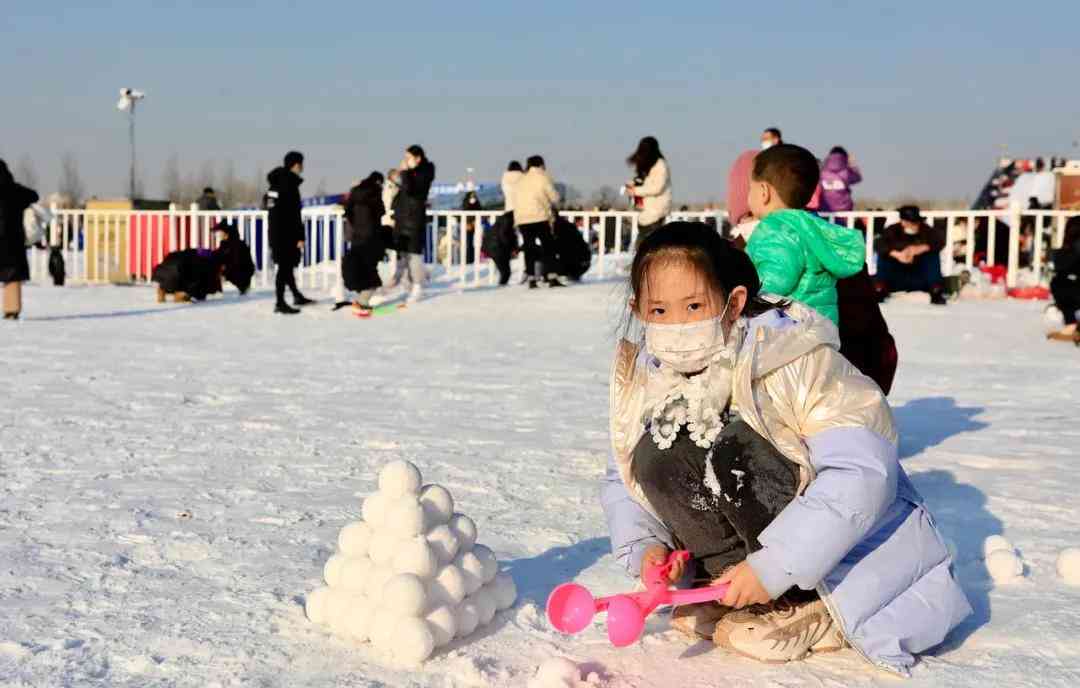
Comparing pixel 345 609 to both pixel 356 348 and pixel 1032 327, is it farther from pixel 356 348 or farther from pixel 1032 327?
pixel 1032 327

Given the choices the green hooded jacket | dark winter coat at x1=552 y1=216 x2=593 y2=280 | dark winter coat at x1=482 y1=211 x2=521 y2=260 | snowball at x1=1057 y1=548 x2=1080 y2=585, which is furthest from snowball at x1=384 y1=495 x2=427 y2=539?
dark winter coat at x1=482 y1=211 x2=521 y2=260

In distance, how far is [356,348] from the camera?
31.7 feet

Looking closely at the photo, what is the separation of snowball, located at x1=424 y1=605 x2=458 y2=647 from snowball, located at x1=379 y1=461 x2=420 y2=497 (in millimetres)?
275

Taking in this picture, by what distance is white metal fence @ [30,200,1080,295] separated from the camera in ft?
51.0

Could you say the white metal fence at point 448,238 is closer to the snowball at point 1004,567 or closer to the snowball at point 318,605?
the snowball at point 1004,567

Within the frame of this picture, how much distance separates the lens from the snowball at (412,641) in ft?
8.14

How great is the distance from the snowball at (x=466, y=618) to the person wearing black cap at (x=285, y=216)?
1092 centimetres

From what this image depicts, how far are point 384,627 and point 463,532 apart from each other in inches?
12.8

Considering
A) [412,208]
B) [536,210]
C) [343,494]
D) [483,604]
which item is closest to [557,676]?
[483,604]

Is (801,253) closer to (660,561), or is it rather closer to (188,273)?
(660,561)

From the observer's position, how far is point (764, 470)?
7.98ft

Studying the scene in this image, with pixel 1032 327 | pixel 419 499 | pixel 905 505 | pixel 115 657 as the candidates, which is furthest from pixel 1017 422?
pixel 1032 327

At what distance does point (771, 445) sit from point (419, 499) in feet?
2.64

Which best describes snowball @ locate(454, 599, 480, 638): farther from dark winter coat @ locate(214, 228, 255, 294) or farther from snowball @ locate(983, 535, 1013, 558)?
dark winter coat @ locate(214, 228, 255, 294)
